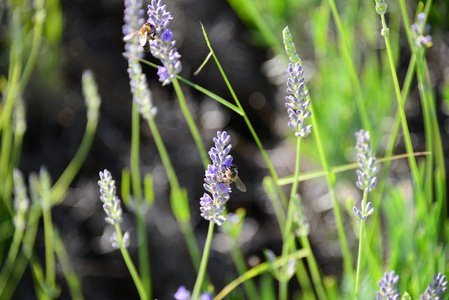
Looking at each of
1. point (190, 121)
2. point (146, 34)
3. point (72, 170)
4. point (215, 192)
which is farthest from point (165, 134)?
point (215, 192)

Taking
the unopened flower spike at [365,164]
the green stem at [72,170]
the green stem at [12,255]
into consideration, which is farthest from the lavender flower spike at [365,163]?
the green stem at [72,170]

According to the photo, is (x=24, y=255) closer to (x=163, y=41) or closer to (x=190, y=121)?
(x=190, y=121)

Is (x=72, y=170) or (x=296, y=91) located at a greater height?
(x=296, y=91)

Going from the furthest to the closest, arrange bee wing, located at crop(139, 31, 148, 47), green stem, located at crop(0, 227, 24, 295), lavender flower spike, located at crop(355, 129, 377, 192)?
green stem, located at crop(0, 227, 24, 295) → bee wing, located at crop(139, 31, 148, 47) → lavender flower spike, located at crop(355, 129, 377, 192)

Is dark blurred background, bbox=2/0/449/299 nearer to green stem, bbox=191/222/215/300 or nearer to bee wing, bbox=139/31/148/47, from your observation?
green stem, bbox=191/222/215/300

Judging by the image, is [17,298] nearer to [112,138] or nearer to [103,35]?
[112,138]

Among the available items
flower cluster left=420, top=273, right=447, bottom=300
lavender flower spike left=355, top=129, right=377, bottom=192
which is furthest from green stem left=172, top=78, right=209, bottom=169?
flower cluster left=420, top=273, right=447, bottom=300

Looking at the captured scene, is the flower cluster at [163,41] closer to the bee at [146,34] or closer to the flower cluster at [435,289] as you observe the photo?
the bee at [146,34]
